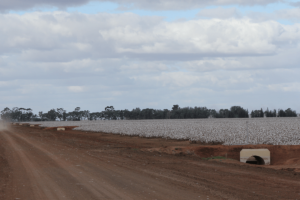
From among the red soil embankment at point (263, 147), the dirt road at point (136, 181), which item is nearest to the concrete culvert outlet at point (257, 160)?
the red soil embankment at point (263, 147)

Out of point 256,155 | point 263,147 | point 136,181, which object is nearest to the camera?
point 136,181

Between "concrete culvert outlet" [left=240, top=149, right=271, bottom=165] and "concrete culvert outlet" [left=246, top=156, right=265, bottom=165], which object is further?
"concrete culvert outlet" [left=246, top=156, right=265, bottom=165]

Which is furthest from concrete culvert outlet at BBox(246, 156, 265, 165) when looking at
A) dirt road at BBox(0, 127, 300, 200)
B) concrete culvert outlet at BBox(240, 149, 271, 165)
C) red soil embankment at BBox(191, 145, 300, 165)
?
dirt road at BBox(0, 127, 300, 200)

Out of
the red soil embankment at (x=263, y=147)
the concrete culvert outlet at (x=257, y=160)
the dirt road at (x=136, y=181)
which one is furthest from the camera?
the red soil embankment at (x=263, y=147)

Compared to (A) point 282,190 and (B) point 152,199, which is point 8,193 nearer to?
(B) point 152,199

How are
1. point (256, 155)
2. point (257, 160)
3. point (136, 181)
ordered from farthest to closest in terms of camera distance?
point (257, 160), point (256, 155), point (136, 181)

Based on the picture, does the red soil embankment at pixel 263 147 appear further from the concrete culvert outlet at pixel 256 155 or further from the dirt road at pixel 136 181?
the dirt road at pixel 136 181

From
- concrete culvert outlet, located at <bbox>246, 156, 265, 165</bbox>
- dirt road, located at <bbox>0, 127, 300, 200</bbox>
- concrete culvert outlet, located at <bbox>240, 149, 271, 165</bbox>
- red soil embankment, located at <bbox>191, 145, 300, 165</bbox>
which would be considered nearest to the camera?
dirt road, located at <bbox>0, 127, 300, 200</bbox>

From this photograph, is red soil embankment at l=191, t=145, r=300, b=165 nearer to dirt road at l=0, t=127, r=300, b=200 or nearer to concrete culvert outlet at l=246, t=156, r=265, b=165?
concrete culvert outlet at l=246, t=156, r=265, b=165

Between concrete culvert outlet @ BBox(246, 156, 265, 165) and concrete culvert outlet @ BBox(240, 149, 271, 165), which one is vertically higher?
concrete culvert outlet @ BBox(240, 149, 271, 165)

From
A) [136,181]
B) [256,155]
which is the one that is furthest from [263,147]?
[136,181]

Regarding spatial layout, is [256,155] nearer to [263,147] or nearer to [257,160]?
[257,160]

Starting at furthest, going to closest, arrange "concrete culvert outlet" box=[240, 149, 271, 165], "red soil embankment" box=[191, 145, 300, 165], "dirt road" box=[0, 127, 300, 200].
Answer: "red soil embankment" box=[191, 145, 300, 165] → "concrete culvert outlet" box=[240, 149, 271, 165] → "dirt road" box=[0, 127, 300, 200]

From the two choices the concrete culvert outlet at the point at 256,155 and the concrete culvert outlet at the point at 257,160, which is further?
the concrete culvert outlet at the point at 257,160
